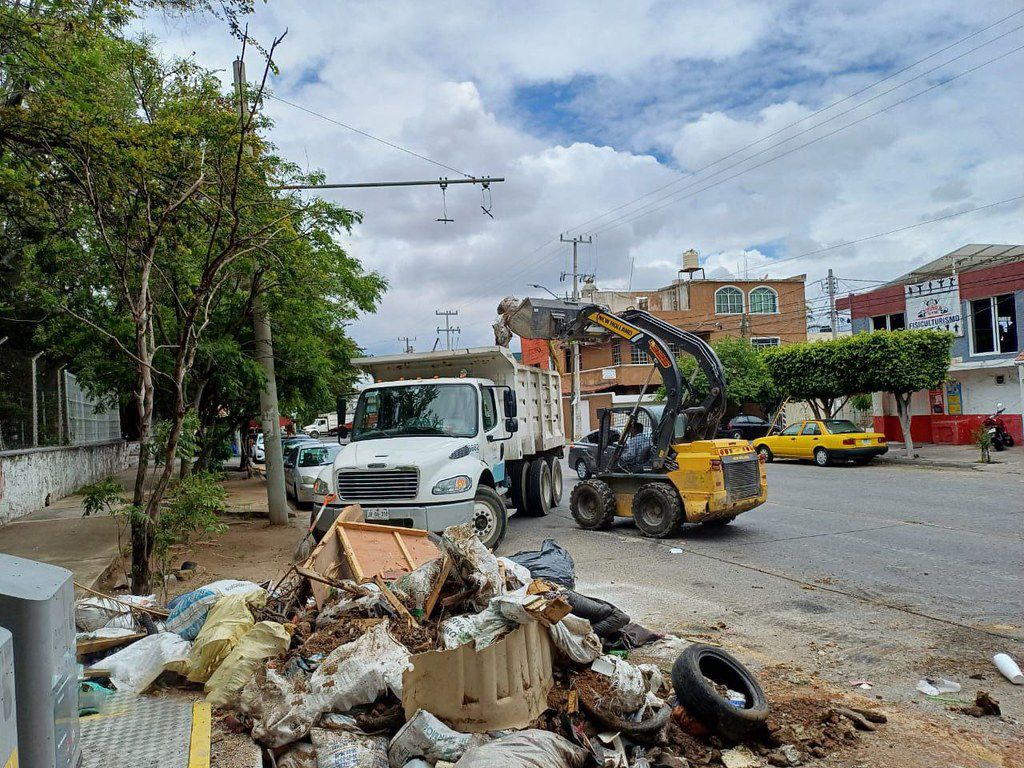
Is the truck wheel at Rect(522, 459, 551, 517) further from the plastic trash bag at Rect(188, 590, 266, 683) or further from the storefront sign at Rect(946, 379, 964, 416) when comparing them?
the storefront sign at Rect(946, 379, 964, 416)

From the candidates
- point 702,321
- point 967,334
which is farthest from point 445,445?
point 702,321

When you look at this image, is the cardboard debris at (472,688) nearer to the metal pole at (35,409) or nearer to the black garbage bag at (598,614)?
the black garbage bag at (598,614)

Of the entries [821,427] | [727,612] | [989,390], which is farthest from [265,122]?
[989,390]

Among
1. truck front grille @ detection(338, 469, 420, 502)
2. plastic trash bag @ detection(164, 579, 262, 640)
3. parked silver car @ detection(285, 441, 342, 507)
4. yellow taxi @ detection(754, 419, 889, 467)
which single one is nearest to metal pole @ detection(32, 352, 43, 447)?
parked silver car @ detection(285, 441, 342, 507)

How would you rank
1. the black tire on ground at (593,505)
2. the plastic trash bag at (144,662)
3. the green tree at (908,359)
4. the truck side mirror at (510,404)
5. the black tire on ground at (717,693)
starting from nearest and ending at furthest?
1. the black tire on ground at (717,693)
2. the plastic trash bag at (144,662)
3. the truck side mirror at (510,404)
4. the black tire on ground at (593,505)
5. the green tree at (908,359)

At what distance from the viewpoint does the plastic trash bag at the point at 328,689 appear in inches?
158

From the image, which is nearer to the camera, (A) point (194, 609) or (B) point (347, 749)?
(B) point (347, 749)

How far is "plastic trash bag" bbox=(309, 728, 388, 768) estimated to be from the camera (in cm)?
380

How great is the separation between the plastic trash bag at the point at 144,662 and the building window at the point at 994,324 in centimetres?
3005

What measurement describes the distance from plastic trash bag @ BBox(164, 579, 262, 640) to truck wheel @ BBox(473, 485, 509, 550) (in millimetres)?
4556

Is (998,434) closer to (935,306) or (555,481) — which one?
(935,306)

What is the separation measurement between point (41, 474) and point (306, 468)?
5.38m

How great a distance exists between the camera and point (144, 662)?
4668 millimetres

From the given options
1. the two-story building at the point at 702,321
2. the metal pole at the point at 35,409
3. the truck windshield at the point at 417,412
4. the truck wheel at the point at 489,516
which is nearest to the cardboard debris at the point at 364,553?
the truck wheel at the point at 489,516
